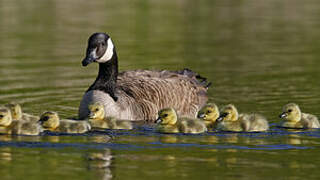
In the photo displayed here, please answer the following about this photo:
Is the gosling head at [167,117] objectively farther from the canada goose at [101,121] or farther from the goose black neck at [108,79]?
the goose black neck at [108,79]

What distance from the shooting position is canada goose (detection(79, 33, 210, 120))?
14.1m

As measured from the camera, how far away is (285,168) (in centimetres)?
1078

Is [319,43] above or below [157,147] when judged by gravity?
above

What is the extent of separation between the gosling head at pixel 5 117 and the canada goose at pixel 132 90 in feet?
5.72

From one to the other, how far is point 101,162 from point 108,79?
12.1 ft

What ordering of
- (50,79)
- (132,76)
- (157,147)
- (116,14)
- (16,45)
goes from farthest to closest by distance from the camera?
1. (116,14)
2. (16,45)
3. (50,79)
4. (132,76)
5. (157,147)

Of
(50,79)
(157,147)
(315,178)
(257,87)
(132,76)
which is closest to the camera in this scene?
(315,178)

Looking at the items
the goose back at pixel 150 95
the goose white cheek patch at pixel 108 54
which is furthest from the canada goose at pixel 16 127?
the goose white cheek patch at pixel 108 54

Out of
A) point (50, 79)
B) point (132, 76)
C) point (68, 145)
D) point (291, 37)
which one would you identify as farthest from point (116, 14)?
point (68, 145)

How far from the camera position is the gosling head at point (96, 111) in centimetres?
1314

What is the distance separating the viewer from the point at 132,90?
14633 millimetres

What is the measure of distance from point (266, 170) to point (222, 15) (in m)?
24.2

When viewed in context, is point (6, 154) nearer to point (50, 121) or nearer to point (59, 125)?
point (50, 121)

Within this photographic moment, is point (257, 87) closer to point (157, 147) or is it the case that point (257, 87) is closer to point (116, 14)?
point (157, 147)
